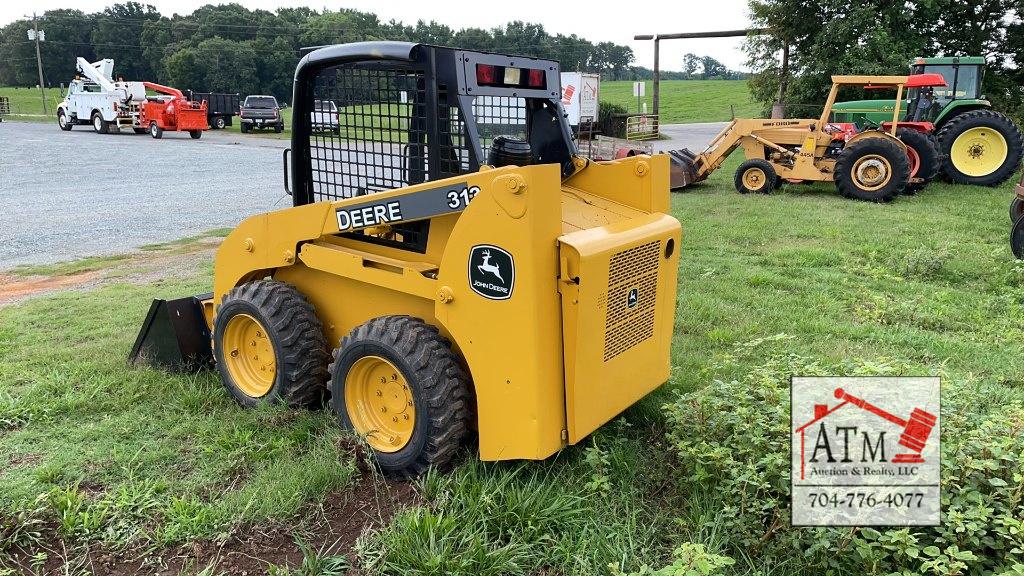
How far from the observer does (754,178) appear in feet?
43.8

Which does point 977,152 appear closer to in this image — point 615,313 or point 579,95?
point 579,95

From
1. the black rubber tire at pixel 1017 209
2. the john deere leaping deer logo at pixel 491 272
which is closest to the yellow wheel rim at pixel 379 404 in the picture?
the john deere leaping deer logo at pixel 491 272

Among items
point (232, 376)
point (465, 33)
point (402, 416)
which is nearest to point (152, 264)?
point (232, 376)

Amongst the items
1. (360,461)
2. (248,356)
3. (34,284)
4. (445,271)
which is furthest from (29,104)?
(445,271)

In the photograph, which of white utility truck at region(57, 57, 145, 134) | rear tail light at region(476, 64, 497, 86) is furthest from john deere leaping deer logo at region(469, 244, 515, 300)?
white utility truck at region(57, 57, 145, 134)

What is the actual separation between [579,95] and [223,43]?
5129 centimetres

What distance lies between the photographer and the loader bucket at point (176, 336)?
15.1 feet

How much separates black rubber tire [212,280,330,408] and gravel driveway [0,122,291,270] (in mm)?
6122

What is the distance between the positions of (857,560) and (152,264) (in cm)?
805

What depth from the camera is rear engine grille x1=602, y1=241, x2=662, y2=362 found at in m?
3.32

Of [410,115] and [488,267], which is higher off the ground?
[410,115]

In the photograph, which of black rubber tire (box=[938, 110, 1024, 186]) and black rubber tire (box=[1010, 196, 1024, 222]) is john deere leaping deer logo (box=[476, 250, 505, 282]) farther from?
black rubber tire (box=[938, 110, 1024, 186])

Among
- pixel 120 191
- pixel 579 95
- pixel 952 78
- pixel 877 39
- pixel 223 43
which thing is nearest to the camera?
pixel 120 191

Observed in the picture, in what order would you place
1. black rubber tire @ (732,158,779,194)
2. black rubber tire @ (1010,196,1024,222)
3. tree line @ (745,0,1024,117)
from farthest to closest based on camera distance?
tree line @ (745,0,1024,117)
black rubber tire @ (732,158,779,194)
black rubber tire @ (1010,196,1024,222)
